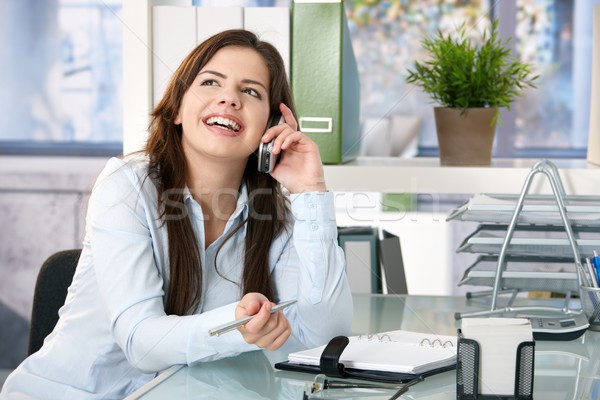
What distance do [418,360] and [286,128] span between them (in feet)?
1.50

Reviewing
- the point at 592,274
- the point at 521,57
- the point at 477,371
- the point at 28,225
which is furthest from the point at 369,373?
the point at 521,57

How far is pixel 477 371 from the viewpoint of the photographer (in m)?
0.84

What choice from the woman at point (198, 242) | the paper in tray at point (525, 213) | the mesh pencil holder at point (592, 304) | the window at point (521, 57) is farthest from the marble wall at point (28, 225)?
the mesh pencil holder at point (592, 304)

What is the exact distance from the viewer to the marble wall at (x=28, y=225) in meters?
3.99

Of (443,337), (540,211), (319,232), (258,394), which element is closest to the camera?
(258,394)

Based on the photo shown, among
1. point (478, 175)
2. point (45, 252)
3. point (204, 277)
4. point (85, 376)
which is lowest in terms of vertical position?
point (45, 252)

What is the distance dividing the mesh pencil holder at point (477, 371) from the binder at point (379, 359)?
0.09 metres

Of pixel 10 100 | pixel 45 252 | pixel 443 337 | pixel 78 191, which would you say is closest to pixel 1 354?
pixel 45 252

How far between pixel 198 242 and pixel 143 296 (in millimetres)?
166

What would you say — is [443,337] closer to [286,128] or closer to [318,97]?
[286,128]

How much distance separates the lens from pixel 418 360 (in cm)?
97

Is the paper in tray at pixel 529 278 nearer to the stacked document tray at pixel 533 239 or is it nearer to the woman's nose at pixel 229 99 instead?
the stacked document tray at pixel 533 239

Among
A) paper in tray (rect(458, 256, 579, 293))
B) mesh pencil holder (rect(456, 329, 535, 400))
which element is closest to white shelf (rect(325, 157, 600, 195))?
paper in tray (rect(458, 256, 579, 293))

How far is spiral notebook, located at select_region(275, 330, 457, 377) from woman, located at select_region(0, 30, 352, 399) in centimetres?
6
